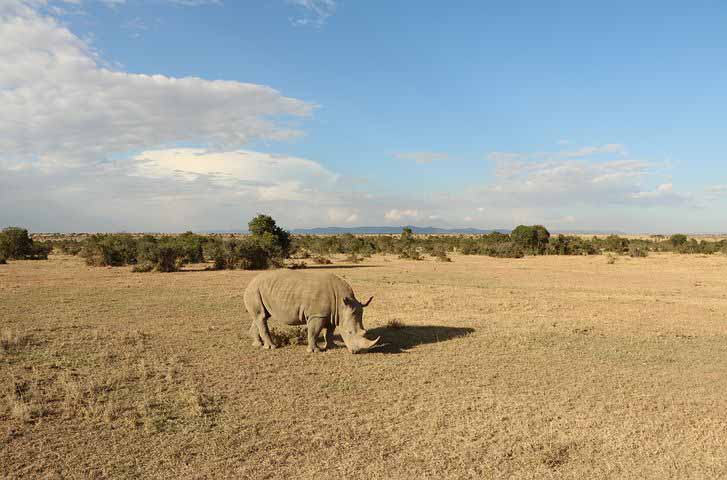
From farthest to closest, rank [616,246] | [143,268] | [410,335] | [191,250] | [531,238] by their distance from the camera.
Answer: [616,246] → [531,238] → [191,250] → [143,268] → [410,335]

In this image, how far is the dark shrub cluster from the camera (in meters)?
42.6

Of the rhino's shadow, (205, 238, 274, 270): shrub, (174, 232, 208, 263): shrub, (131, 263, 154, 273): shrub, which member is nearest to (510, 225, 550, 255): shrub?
(205, 238, 274, 270): shrub

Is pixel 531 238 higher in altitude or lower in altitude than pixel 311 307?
higher

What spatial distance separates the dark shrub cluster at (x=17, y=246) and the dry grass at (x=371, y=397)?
3278 centimetres

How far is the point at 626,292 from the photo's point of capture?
77.0 feet

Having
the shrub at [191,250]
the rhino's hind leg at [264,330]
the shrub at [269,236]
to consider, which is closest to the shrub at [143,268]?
the shrub at [191,250]

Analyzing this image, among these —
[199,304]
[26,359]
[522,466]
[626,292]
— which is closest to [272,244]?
[199,304]

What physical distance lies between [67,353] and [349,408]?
23.5 feet

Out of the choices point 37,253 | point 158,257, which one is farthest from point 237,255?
point 37,253

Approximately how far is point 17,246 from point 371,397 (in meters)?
47.8

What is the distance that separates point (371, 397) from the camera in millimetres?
8195

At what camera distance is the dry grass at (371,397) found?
5.88 meters

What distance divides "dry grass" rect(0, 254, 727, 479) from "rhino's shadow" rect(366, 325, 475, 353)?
A: 0.09m

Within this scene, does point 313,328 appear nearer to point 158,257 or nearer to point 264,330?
point 264,330
